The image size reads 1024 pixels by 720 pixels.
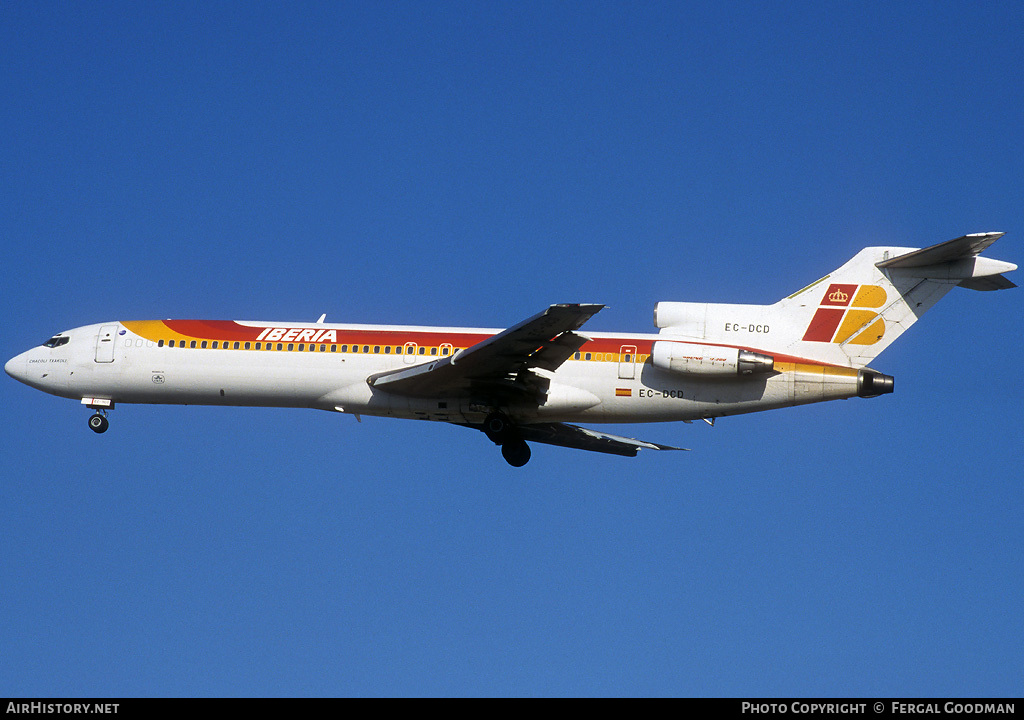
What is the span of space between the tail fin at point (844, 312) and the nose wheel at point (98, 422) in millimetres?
16454

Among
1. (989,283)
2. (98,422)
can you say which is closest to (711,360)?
(989,283)

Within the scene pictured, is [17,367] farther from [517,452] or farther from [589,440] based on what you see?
[589,440]

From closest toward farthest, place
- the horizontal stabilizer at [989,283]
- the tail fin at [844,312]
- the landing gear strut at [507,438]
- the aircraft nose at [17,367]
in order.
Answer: the horizontal stabilizer at [989,283] < the tail fin at [844,312] < the landing gear strut at [507,438] < the aircraft nose at [17,367]

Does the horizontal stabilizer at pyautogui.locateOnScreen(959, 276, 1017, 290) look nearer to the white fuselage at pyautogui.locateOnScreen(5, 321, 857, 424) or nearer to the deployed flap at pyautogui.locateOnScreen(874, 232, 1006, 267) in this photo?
the deployed flap at pyautogui.locateOnScreen(874, 232, 1006, 267)

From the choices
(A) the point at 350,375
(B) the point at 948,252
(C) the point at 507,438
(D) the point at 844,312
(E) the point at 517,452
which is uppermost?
(B) the point at 948,252

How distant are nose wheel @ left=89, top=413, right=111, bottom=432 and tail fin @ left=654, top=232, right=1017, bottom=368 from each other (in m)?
16.5

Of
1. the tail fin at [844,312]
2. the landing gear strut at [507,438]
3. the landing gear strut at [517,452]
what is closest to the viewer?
the tail fin at [844,312]

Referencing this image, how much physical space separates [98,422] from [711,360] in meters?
18.0

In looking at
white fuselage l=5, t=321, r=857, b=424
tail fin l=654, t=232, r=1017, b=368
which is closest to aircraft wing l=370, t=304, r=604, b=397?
white fuselage l=5, t=321, r=857, b=424

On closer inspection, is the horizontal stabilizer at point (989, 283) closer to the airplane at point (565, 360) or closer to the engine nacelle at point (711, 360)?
the airplane at point (565, 360)

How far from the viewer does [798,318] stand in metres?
30.6

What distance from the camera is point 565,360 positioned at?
30.2 m

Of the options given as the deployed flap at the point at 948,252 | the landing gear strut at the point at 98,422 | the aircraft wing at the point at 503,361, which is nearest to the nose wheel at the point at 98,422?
the landing gear strut at the point at 98,422

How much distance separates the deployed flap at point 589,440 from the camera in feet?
112
